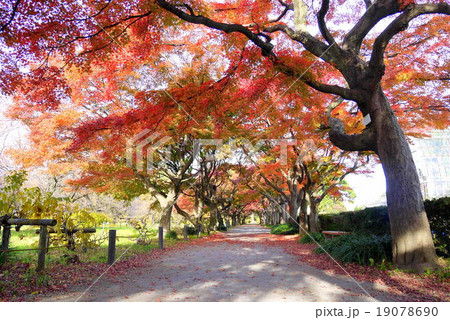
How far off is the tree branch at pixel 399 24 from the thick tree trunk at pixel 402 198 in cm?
67

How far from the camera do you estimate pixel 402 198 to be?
5.65 meters

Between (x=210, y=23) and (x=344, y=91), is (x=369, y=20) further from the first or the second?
(x=210, y=23)

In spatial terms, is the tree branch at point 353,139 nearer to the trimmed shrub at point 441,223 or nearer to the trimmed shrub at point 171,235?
the trimmed shrub at point 441,223

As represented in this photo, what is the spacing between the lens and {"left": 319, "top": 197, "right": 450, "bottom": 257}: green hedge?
6449 millimetres

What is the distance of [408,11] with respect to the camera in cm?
565

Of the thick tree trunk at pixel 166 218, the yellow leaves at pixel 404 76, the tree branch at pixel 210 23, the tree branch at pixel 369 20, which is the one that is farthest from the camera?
the thick tree trunk at pixel 166 218

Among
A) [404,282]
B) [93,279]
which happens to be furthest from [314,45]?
[93,279]

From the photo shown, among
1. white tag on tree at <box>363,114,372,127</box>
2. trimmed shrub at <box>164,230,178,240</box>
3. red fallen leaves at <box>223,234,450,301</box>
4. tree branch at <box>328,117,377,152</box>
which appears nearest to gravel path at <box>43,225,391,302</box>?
red fallen leaves at <box>223,234,450,301</box>

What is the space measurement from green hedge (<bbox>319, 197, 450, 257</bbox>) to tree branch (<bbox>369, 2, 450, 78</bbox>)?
3.61m

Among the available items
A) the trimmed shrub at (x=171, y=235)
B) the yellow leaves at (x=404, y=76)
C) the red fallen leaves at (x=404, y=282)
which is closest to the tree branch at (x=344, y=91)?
the red fallen leaves at (x=404, y=282)

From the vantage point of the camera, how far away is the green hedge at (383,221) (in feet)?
21.2

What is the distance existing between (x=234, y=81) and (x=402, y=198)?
4.87 meters

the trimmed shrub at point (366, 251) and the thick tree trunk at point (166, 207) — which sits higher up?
the thick tree trunk at point (166, 207)

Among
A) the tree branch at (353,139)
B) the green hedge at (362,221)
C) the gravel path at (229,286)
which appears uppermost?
the tree branch at (353,139)
